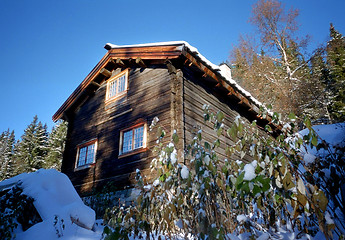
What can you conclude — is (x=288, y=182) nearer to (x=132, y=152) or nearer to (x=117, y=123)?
(x=132, y=152)

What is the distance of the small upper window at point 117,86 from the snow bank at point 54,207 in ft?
21.4

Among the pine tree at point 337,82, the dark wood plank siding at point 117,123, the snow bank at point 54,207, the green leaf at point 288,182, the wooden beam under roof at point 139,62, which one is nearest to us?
the green leaf at point 288,182

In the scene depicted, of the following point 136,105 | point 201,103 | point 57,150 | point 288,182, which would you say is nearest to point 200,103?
point 201,103

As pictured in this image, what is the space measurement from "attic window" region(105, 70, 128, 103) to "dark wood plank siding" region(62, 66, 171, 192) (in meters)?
0.41

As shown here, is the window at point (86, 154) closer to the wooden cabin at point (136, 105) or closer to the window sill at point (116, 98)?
the wooden cabin at point (136, 105)

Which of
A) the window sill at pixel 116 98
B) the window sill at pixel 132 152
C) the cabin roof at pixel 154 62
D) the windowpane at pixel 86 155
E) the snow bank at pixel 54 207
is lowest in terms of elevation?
the snow bank at pixel 54 207

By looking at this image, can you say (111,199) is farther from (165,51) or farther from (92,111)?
(165,51)

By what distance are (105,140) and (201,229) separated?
32.9 ft

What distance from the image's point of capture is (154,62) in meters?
10.7

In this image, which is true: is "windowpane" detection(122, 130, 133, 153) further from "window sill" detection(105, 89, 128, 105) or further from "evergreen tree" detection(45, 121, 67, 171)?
"evergreen tree" detection(45, 121, 67, 171)

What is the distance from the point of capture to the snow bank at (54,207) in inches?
184

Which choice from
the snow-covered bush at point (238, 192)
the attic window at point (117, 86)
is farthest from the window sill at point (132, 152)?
the snow-covered bush at point (238, 192)

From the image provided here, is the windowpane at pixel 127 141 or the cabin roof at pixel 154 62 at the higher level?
the cabin roof at pixel 154 62

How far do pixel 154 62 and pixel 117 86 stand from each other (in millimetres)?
3003
